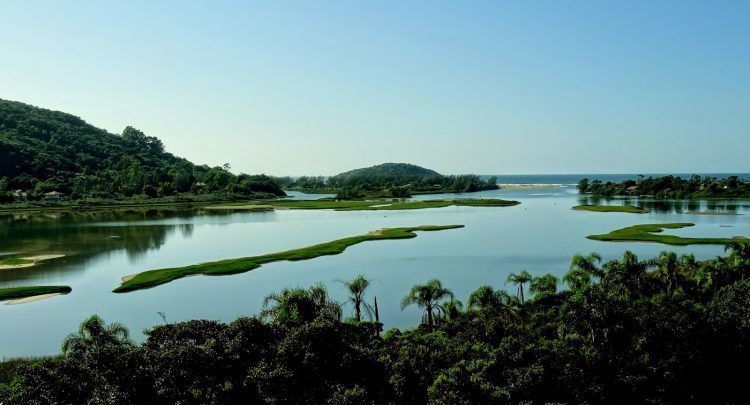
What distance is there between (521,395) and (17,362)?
22.8 meters

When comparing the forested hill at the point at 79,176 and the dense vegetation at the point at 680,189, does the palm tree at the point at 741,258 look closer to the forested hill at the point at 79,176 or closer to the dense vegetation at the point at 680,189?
the dense vegetation at the point at 680,189

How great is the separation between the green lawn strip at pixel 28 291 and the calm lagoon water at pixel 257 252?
142cm

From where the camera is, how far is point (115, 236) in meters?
69.9

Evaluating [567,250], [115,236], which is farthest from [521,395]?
[115,236]

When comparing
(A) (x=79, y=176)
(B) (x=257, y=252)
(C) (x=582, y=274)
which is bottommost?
(B) (x=257, y=252)

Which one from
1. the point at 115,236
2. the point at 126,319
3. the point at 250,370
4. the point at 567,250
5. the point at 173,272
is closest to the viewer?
the point at 250,370

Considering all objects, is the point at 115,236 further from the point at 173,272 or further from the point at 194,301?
the point at 194,301

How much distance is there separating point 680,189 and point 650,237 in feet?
302

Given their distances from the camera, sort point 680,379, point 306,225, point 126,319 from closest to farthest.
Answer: point 680,379 → point 126,319 → point 306,225

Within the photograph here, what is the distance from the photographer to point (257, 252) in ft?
186

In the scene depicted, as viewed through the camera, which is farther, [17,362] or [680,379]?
[17,362]

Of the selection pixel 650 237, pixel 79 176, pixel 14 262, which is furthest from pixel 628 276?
pixel 79 176

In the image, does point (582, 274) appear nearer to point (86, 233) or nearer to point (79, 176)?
point (86, 233)

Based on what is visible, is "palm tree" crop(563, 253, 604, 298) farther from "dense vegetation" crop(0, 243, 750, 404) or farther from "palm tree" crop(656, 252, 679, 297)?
"dense vegetation" crop(0, 243, 750, 404)
